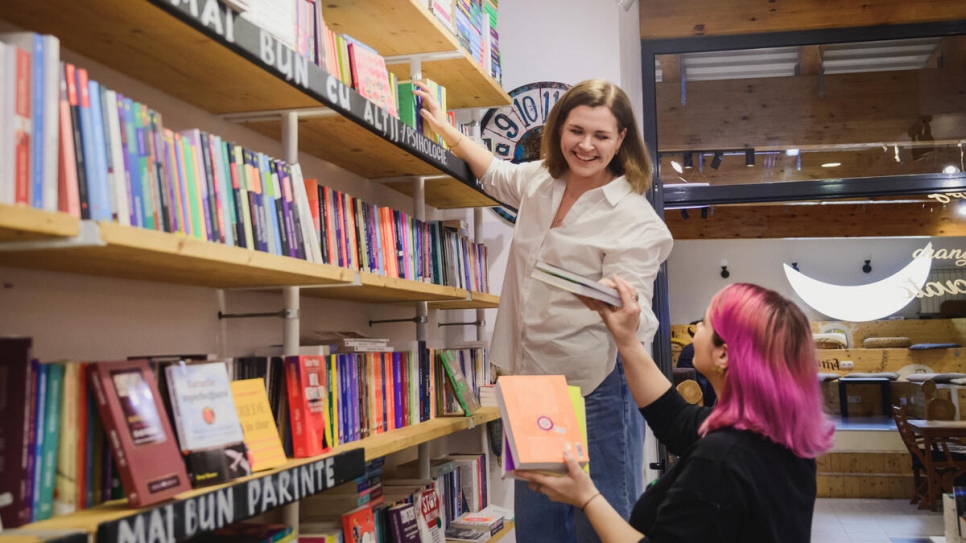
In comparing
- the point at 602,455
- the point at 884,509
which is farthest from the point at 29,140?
the point at 884,509

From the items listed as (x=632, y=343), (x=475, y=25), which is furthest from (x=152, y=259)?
(x=475, y=25)

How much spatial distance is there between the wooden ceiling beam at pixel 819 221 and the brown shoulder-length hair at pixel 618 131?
254 centimetres

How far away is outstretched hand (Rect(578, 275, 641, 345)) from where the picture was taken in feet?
7.04

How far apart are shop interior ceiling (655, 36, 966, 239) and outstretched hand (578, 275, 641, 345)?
9.45 feet

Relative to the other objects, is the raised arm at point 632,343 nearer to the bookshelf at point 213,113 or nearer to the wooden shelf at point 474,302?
the bookshelf at point 213,113

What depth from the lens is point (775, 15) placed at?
4.84 metres

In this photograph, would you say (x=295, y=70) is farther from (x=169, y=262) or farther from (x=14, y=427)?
(x=14, y=427)

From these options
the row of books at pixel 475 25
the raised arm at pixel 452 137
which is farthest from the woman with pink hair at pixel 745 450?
the row of books at pixel 475 25

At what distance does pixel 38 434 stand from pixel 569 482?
1.02 meters

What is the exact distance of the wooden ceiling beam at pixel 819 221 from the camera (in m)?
4.80

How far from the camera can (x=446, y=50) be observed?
3025 millimetres

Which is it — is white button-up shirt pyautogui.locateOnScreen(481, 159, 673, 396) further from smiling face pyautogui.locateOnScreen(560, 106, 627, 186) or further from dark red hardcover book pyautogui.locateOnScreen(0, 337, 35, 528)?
dark red hardcover book pyautogui.locateOnScreen(0, 337, 35, 528)

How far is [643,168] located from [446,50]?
0.90 m

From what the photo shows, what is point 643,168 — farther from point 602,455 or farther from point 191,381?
point 191,381
